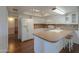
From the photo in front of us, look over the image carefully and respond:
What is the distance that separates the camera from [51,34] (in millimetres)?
1673

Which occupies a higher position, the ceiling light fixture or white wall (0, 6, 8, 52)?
the ceiling light fixture

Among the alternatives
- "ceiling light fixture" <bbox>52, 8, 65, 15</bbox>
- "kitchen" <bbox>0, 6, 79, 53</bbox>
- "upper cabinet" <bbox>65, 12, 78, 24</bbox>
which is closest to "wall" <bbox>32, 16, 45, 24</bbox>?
"kitchen" <bbox>0, 6, 79, 53</bbox>

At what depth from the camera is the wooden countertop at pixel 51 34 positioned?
165cm

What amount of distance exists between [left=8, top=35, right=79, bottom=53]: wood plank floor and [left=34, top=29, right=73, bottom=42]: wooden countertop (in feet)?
0.57

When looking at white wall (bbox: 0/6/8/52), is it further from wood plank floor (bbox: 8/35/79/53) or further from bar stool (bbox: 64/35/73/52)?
bar stool (bbox: 64/35/73/52)

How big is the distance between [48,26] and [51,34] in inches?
5.5

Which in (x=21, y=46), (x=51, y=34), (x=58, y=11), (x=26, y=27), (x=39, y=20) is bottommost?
(x=21, y=46)

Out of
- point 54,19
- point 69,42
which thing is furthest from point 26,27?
point 69,42

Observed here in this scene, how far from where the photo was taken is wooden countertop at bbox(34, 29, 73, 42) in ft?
5.41

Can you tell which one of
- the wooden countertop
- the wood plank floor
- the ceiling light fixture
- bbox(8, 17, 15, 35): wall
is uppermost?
the ceiling light fixture

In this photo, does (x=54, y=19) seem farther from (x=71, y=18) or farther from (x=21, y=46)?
(x=21, y=46)
